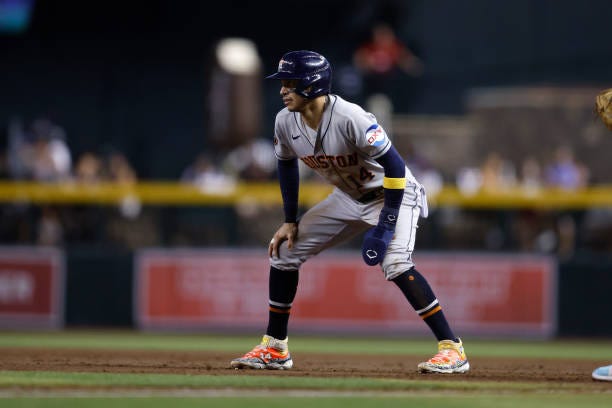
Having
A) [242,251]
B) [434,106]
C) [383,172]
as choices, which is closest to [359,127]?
[383,172]

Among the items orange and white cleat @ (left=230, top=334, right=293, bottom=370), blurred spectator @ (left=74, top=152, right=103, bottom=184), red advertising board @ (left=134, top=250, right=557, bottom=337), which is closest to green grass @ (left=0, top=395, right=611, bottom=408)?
orange and white cleat @ (left=230, top=334, right=293, bottom=370)

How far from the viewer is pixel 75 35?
1847cm

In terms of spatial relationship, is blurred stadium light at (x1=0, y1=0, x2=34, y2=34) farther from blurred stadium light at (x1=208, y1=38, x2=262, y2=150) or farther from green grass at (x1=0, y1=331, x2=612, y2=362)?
green grass at (x1=0, y1=331, x2=612, y2=362)

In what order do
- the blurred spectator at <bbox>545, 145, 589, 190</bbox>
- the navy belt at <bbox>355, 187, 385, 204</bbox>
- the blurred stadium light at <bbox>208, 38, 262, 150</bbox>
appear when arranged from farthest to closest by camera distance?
the blurred stadium light at <bbox>208, 38, 262, 150</bbox>, the blurred spectator at <bbox>545, 145, 589, 190</bbox>, the navy belt at <bbox>355, 187, 385, 204</bbox>

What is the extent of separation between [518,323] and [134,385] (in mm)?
7343

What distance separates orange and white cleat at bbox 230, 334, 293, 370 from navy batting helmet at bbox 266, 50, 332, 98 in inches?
57.6

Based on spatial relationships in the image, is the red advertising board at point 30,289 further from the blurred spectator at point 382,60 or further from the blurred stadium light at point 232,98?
the blurred spectator at point 382,60

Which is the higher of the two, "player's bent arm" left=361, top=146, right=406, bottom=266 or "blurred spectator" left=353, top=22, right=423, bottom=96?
"blurred spectator" left=353, top=22, right=423, bottom=96

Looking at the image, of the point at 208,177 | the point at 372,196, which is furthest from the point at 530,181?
the point at 372,196

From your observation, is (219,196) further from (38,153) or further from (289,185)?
(289,185)

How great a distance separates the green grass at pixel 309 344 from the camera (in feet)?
31.3

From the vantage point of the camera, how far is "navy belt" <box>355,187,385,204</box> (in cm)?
634

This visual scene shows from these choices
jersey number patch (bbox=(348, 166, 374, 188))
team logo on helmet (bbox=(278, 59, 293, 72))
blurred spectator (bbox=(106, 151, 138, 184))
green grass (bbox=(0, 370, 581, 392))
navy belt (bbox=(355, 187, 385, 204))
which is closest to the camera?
green grass (bbox=(0, 370, 581, 392))

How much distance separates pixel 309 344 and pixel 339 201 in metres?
4.48
